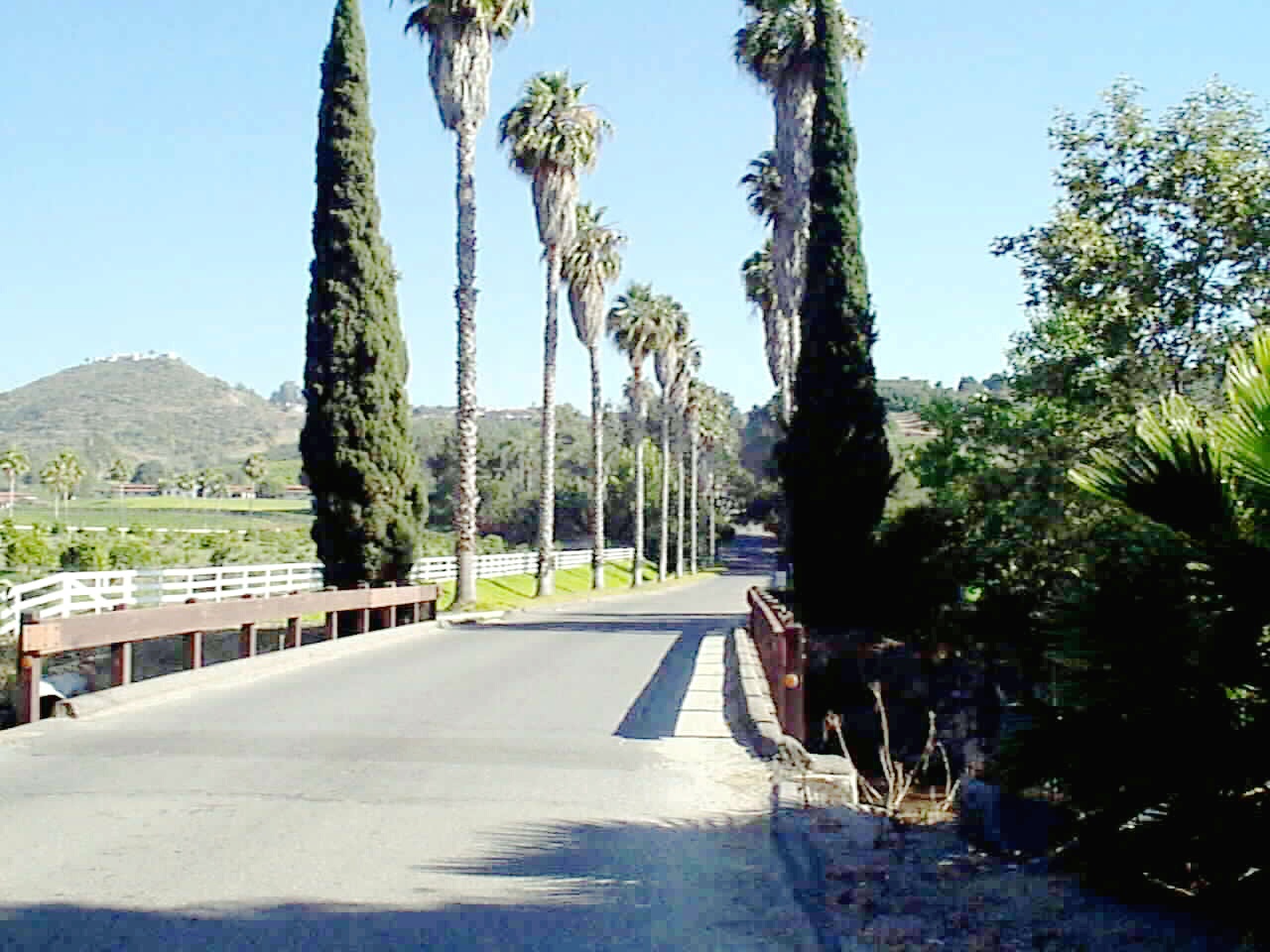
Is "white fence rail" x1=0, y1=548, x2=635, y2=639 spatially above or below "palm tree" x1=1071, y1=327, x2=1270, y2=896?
below

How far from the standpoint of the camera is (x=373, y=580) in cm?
2844

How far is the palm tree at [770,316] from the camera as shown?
4570cm

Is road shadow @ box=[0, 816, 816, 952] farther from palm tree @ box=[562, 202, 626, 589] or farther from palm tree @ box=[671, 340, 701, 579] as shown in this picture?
palm tree @ box=[671, 340, 701, 579]

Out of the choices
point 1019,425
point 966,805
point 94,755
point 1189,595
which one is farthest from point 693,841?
point 1019,425

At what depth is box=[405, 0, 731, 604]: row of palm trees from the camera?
36.0 meters

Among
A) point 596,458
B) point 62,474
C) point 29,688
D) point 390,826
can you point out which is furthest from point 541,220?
point 62,474

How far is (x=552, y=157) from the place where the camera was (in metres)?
44.8

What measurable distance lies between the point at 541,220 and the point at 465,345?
427 inches

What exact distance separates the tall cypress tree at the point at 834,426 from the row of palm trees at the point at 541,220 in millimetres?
9995

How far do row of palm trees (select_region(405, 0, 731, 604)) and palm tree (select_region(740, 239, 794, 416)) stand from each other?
518 cm

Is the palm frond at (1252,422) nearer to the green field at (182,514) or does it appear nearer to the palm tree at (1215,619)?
the palm tree at (1215,619)

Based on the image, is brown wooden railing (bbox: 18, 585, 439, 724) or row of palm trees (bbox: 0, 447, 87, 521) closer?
brown wooden railing (bbox: 18, 585, 439, 724)

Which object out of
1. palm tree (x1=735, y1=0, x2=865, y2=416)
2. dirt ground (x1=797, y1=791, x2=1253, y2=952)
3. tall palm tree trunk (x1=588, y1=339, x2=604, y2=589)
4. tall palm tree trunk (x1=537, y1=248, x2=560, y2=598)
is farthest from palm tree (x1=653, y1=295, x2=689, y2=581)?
dirt ground (x1=797, y1=791, x2=1253, y2=952)

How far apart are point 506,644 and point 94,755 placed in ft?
43.2
